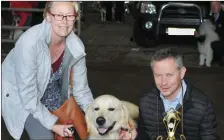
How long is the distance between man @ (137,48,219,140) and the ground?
7.46 feet

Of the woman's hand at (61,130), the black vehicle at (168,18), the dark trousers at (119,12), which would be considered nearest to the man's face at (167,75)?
the woman's hand at (61,130)

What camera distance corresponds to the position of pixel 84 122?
3932 millimetres

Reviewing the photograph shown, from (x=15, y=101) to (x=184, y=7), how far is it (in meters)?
7.46

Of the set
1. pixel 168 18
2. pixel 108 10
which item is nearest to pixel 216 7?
pixel 168 18

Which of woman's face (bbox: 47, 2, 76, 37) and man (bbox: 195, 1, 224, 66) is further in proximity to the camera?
Result: man (bbox: 195, 1, 224, 66)

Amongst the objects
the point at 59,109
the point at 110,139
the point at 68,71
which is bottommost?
the point at 110,139

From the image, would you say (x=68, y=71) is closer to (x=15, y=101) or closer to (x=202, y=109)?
(x=15, y=101)

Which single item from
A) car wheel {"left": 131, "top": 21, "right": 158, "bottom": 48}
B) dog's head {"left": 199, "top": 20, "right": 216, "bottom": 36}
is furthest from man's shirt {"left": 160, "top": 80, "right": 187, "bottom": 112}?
car wheel {"left": 131, "top": 21, "right": 158, "bottom": 48}

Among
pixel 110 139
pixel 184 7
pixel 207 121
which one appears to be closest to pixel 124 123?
pixel 110 139

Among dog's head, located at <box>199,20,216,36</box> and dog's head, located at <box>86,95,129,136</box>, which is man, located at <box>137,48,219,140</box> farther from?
dog's head, located at <box>199,20,216,36</box>

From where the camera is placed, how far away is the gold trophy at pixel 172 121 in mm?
3338

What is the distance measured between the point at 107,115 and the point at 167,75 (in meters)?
0.82

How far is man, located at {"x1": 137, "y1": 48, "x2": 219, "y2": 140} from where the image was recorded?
321 cm

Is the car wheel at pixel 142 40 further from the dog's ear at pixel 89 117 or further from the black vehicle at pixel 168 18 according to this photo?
the dog's ear at pixel 89 117
